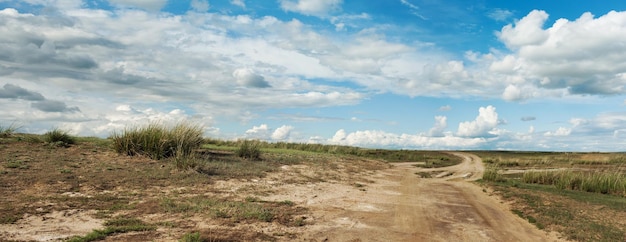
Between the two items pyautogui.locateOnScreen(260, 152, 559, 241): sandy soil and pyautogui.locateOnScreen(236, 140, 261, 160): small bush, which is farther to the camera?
pyautogui.locateOnScreen(236, 140, 261, 160): small bush

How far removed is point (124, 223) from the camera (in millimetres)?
8898

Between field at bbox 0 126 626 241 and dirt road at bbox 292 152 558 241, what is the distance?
4 cm

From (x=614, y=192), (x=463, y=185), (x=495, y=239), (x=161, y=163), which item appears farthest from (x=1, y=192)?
(x=614, y=192)

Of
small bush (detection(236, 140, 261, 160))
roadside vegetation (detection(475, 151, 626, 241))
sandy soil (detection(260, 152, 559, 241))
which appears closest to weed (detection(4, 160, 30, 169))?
sandy soil (detection(260, 152, 559, 241))

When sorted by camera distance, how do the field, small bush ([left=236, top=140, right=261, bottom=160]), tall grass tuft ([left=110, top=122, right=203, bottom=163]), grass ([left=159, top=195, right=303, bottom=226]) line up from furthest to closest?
1. small bush ([left=236, top=140, right=261, bottom=160])
2. tall grass tuft ([left=110, top=122, right=203, bottom=163])
3. grass ([left=159, top=195, right=303, bottom=226])
4. the field

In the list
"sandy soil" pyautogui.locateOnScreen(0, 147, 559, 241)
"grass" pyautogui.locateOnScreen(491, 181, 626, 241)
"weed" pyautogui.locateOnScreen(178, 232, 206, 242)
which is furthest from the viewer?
"grass" pyautogui.locateOnScreen(491, 181, 626, 241)

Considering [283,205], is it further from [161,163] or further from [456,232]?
[161,163]

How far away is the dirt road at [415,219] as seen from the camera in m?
9.59

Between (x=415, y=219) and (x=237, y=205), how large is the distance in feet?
16.0

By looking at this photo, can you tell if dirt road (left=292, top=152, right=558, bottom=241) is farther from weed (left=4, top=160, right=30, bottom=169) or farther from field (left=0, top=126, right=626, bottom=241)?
weed (left=4, top=160, right=30, bottom=169)

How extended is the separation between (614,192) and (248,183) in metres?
16.8

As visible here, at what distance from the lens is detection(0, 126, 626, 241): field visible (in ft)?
29.1

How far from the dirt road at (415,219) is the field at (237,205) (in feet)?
0.12

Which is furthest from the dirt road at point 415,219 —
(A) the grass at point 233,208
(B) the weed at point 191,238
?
→ (B) the weed at point 191,238
